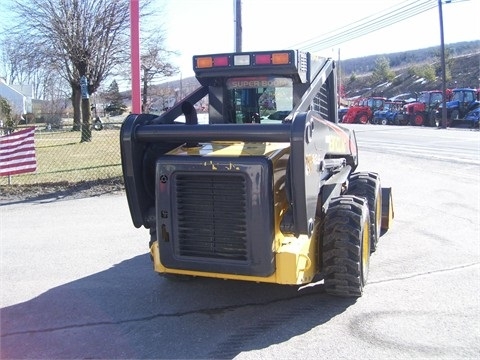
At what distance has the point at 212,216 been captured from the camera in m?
4.07

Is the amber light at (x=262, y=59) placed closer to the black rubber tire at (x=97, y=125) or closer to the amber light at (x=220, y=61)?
the amber light at (x=220, y=61)

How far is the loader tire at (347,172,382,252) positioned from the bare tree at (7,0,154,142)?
17.2 metres

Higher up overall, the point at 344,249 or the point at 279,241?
the point at 279,241

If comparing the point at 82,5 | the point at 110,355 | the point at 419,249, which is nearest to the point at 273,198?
the point at 110,355

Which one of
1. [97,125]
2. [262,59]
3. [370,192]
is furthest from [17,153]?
[262,59]

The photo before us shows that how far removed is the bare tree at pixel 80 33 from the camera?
22.5 m

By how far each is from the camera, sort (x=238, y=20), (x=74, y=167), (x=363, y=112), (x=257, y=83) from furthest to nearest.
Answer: (x=363, y=112)
(x=238, y=20)
(x=74, y=167)
(x=257, y=83)

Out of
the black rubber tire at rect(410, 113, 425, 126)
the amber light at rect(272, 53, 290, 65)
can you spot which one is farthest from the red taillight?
the black rubber tire at rect(410, 113, 425, 126)

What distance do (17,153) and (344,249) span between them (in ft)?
30.5

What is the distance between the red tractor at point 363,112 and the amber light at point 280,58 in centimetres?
3733

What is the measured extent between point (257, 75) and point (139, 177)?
143 centimetres

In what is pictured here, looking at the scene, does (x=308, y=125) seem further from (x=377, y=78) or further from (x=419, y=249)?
(x=377, y=78)

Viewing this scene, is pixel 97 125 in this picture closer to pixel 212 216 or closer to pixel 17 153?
pixel 17 153

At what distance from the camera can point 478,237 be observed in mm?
6660
